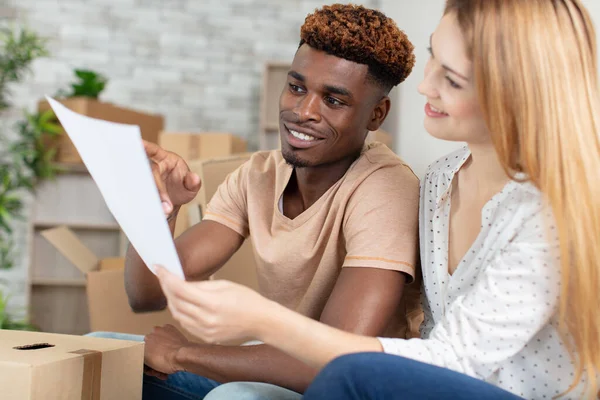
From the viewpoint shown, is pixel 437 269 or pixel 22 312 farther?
pixel 22 312

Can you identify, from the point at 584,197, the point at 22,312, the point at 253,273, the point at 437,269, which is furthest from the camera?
the point at 22,312

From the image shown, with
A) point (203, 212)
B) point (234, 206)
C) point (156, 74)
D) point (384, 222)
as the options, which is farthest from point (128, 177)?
point (156, 74)

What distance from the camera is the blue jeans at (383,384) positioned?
84 centimetres

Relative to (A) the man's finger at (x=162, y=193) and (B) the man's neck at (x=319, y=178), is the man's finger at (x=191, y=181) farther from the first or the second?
(B) the man's neck at (x=319, y=178)

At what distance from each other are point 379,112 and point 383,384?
0.69 metres

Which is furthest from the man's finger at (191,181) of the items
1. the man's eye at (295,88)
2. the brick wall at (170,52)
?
the brick wall at (170,52)

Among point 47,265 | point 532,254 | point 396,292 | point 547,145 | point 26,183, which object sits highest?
point 547,145

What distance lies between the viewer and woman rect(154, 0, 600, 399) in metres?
0.88

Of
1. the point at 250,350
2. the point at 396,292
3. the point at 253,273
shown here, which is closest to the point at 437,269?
the point at 396,292

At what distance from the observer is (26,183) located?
12.0ft

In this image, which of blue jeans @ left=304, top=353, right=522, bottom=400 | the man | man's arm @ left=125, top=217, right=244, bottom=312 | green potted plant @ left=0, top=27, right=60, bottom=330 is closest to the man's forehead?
the man

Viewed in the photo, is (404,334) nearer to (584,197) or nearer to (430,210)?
(430,210)

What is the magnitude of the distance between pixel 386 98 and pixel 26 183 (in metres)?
2.78

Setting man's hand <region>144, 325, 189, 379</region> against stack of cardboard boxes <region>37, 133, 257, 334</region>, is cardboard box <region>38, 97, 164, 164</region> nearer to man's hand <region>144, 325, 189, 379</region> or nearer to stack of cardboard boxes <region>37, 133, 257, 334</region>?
stack of cardboard boxes <region>37, 133, 257, 334</region>
